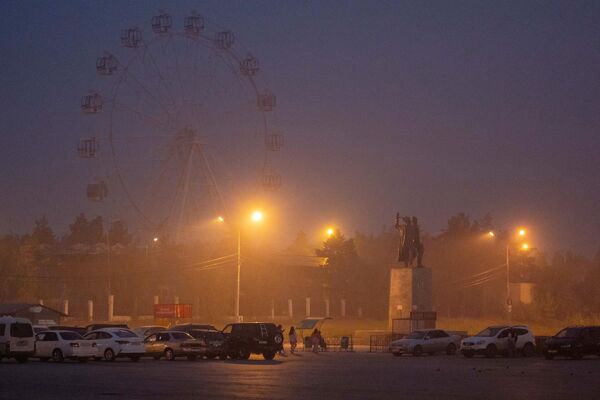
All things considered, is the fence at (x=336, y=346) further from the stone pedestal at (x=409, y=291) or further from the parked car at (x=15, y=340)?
the parked car at (x=15, y=340)

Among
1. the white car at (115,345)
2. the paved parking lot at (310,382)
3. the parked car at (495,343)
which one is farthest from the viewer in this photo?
the parked car at (495,343)

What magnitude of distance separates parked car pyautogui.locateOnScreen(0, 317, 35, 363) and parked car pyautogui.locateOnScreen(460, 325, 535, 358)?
19.3m

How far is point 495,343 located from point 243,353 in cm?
1150

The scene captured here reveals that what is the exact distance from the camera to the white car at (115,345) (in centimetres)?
3872

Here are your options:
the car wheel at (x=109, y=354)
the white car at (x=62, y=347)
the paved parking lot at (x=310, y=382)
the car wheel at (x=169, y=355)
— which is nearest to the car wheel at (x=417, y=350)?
the paved parking lot at (x=310, y=382)

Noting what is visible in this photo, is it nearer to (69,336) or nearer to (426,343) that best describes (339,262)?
(426,343)

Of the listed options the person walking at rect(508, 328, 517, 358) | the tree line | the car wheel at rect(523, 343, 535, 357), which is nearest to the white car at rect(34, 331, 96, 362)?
the person walking at rect(508, 328, 517, 358)

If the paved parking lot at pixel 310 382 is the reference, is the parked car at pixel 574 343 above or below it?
above

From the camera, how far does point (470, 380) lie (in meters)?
26.0

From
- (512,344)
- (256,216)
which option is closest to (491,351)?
(512,344)

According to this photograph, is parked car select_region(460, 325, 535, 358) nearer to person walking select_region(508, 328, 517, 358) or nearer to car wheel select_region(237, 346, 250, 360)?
person walking select_region(508, 328, 517, 358)

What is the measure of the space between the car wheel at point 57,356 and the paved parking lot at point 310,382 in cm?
483

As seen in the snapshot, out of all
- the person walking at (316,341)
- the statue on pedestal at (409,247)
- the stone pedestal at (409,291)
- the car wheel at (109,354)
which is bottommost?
the car wheel at (109,354)

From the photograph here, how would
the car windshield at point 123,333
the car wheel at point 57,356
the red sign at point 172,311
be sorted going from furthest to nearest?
1. the red sign at point 172,311
2. the car windshield at point 123,333
3. the car wheel at point 57,356
